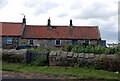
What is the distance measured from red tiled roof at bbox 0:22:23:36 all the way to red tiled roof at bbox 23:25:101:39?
129 cm

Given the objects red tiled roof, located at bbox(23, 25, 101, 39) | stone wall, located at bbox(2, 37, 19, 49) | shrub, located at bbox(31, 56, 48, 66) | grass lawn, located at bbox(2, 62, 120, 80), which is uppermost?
red tiled roof, located at bbox(23, 25, 101, 39)

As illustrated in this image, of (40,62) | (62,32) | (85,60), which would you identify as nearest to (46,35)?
(62,32)

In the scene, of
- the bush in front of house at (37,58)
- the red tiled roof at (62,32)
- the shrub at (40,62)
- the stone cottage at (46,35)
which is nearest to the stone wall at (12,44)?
the stone cottage at (46,35)

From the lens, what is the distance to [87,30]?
40.1 m

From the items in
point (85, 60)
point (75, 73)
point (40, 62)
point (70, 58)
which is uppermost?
point (70, 58)

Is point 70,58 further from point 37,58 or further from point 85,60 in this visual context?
point 37,58

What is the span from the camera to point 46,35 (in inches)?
1512

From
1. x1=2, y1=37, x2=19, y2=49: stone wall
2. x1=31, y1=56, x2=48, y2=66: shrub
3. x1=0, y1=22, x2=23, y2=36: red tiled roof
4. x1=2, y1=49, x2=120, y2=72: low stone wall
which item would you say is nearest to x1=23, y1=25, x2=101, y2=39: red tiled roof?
x1=0, y1=22, x2=23, y2=36: red tiled roof

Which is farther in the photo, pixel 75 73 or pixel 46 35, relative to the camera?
pixel 46 35

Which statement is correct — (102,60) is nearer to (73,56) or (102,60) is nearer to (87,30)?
(73,56)

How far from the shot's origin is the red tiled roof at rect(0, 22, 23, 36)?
124ft

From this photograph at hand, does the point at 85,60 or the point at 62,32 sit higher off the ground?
the point at 62,32

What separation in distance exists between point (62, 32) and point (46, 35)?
301 centimetres

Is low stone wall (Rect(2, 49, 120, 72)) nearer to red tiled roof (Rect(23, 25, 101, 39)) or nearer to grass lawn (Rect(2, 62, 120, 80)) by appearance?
grass lawn (Rect(2, 62, 120, 80))
